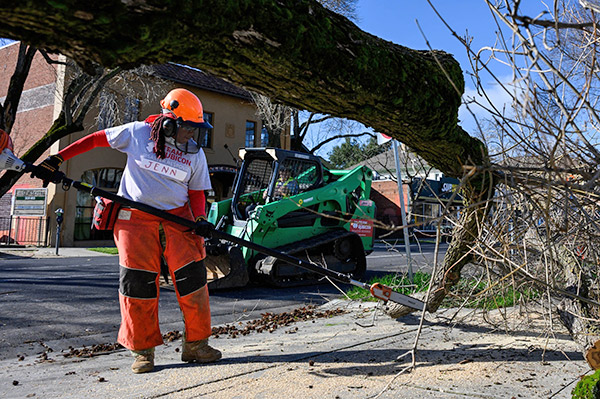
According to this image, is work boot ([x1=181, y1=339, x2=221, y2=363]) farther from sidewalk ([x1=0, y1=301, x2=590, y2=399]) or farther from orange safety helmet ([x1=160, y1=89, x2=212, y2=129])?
orange safety helmet ([x1=160, y1=89, x2=212, y2=129])

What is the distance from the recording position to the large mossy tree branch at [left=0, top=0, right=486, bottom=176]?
1705 mm

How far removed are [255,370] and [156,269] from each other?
1.01 metres

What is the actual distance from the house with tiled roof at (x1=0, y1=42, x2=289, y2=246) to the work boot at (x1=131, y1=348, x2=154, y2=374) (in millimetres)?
13666

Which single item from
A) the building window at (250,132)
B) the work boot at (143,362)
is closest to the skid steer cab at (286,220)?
the work boot at (143,362)

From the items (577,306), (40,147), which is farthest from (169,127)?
(40,147)

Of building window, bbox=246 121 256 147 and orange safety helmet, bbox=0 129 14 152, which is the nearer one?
orange safety helmet, bbox=0 129 14 152

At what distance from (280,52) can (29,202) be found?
18.6 metres

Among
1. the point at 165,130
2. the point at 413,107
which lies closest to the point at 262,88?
the point at 413,107

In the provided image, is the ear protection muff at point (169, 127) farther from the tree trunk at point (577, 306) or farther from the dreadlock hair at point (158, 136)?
the tree trunk at point (577, 306)

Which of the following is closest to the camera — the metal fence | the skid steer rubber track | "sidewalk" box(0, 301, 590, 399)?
"sidewalk" box(0, 301, 590, 399)

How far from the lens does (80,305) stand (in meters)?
6.40

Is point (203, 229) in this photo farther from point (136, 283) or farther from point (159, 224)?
point (136, 283)

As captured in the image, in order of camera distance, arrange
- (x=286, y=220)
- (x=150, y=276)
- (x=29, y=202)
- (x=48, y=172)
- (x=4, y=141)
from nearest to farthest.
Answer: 1. (x=4, y=141)
2. (x=48, y=172)
3. (x=150, y=276)
4. (x=286, y=220)
5. (x=29, y=202)

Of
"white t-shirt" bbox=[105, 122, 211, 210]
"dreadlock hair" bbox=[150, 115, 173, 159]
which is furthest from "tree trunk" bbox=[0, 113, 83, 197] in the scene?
"dreadlock hair" bbox=[150, 115, 173, 159]
